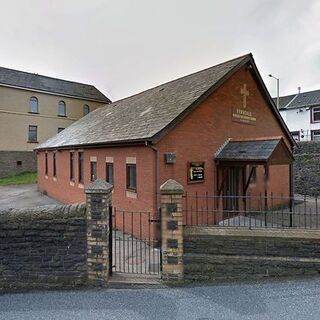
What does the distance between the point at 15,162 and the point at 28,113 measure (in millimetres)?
5502

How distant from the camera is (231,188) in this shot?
35.9 feet

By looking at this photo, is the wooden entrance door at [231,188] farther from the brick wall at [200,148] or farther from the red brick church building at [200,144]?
the brick wall at [200,148]

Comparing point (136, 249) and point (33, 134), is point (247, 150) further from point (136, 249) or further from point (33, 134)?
point (33, 134)

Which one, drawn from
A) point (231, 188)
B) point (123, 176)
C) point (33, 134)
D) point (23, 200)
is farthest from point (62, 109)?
point (231, 188)

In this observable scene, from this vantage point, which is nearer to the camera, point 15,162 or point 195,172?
point 195,172

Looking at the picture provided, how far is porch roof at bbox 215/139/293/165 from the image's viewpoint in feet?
29.4

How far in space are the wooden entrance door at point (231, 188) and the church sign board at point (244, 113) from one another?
2.03 metres

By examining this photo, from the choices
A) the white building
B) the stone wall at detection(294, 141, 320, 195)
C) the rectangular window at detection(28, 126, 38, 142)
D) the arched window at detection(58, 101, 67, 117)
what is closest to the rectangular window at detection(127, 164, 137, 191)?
the stone wall at detection(294, 141, 320, 195)

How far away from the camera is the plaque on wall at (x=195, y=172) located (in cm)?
928

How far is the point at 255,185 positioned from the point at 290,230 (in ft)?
21.0

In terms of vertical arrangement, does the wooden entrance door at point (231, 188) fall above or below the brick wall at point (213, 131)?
below

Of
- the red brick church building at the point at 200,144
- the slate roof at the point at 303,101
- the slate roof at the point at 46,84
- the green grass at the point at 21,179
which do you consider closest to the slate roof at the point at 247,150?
the red brick church building at the point at 200,144

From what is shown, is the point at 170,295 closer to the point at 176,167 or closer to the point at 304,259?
the point at 304,259

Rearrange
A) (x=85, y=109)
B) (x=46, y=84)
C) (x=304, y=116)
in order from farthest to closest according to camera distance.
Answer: (x=85, y=109) → (x=46, y=84) → (x=304, y=116)
